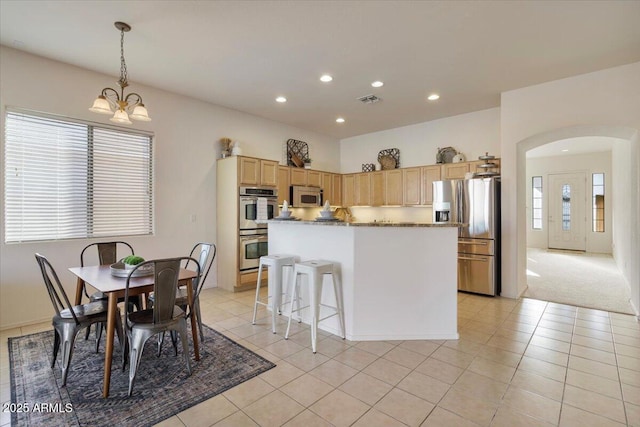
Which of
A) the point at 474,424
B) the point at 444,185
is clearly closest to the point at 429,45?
the point at 444,185

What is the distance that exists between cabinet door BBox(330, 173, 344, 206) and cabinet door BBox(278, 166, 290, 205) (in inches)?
56.2

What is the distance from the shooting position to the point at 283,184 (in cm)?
604

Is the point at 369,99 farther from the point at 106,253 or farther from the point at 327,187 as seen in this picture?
→ the point at 106,253

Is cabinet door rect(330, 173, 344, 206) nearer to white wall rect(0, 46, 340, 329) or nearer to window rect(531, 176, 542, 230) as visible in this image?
white wall rect(0, 46, 340, 329)

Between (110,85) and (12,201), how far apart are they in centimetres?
183

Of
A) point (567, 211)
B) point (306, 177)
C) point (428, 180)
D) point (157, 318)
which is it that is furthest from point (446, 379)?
point (567, 211)

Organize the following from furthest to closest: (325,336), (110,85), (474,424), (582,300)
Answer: (582,300) < (110,85) < (325,336) < (474,424)

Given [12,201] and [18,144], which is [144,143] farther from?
[12,201]

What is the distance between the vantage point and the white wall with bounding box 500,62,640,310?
3.74 meters

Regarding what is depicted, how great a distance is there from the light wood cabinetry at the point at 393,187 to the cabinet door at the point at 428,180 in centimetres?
50

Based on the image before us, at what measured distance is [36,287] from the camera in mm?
3584

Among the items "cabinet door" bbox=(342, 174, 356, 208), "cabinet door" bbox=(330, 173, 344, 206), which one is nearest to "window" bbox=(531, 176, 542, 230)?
"cabinet door" bbox=(342, 174, 356, 208)

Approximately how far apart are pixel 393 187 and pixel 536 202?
6.34 m

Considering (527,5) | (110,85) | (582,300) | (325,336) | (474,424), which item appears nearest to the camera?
(474,424)
